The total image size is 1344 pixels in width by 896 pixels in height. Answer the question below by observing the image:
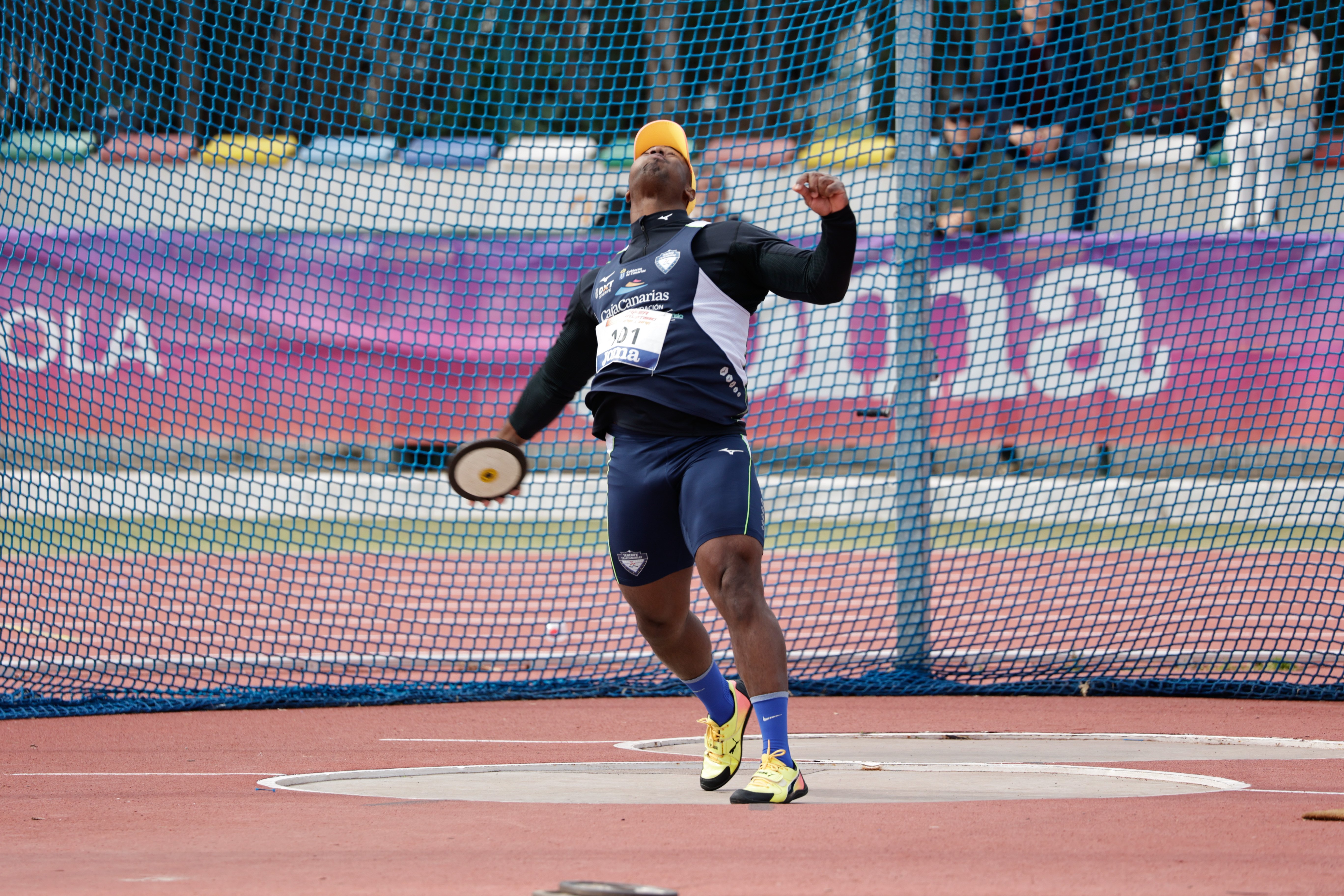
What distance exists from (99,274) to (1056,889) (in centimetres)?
776

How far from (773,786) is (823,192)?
71.5 inches

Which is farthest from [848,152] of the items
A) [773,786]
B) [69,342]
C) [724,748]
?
A: [773,786]

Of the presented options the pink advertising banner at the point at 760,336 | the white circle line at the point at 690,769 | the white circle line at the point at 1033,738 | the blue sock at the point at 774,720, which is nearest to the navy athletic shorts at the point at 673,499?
the blue sock at the point at 774,720

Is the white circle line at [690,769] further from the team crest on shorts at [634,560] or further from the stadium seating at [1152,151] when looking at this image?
the stadium seating at [1152,151]

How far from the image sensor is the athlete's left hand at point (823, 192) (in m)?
4.12

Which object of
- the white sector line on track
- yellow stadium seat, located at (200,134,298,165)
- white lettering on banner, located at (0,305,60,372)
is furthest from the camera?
yellow stadium seat, located at (200,134,298,165)

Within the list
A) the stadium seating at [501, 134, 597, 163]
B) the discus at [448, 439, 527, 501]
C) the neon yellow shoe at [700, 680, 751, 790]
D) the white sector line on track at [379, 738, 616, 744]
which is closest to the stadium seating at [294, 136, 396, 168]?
the stadium seating at [501, 134, 597, 163]

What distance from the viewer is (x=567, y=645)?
817cm

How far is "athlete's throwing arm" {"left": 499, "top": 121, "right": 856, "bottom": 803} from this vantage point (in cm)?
435

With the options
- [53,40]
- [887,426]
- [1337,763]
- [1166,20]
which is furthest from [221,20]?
[1337,763]

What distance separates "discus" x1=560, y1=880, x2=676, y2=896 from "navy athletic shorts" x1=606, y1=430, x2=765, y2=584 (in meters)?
1.38

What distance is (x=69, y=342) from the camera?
27.6 feet

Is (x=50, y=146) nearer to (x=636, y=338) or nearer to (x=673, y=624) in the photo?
(x=636, y=338)

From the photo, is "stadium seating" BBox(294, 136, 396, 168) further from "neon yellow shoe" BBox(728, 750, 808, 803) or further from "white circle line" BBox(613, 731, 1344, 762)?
"neon yellow shoe" BBox(728, 750, 808, 803)
